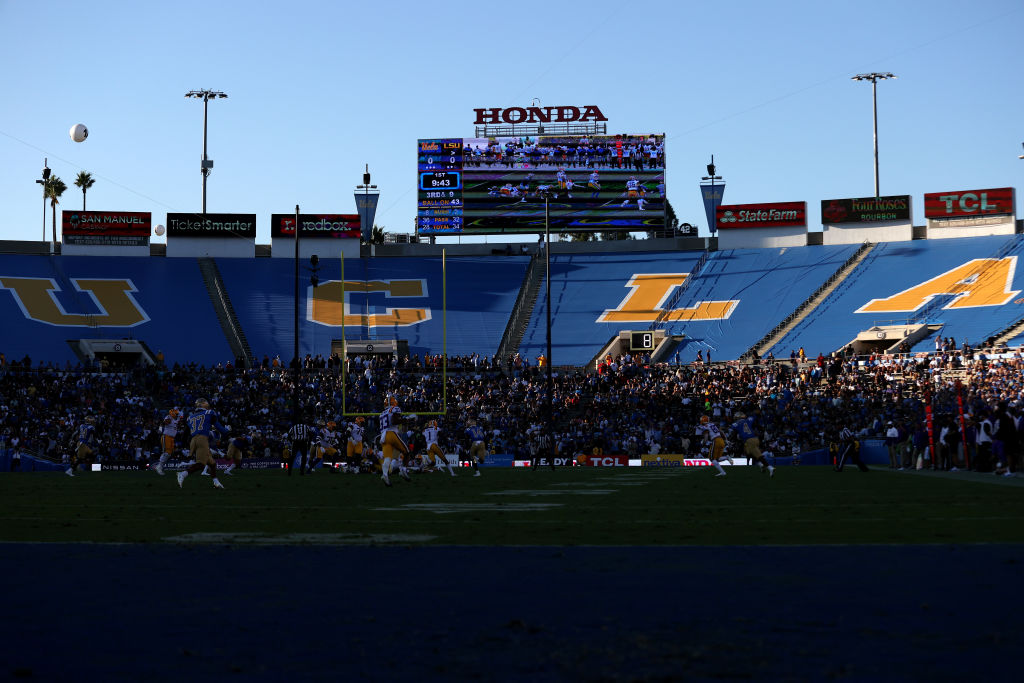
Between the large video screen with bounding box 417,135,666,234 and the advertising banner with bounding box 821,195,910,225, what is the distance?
10888 millimetres

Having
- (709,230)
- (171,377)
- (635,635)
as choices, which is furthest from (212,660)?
(709,230)

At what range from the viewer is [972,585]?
22.5ft

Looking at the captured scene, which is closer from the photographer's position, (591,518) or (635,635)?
(635,635)

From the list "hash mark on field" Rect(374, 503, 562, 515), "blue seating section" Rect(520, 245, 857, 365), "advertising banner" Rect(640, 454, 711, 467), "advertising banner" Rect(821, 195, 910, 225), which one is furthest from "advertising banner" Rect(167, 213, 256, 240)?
"hash mark on field" Rect(374, 503, 562, 515)

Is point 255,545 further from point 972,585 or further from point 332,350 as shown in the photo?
point 332,350

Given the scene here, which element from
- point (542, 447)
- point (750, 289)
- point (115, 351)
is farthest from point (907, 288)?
point (115, 351)

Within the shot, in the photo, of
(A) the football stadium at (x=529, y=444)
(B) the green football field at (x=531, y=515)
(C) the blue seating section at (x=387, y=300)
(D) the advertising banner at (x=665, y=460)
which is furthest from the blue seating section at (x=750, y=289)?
(B) the green football field at (x=531, y=515)

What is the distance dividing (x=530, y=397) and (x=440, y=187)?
2296 centimetres

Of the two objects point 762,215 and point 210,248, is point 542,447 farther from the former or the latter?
point 210,248

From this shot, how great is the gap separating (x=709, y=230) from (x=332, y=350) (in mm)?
27488

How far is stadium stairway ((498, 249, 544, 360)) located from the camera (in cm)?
6359

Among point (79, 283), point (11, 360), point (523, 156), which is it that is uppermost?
point (523, 156)

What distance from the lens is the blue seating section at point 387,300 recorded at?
6375cm

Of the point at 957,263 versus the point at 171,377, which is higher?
the point at 957,263
